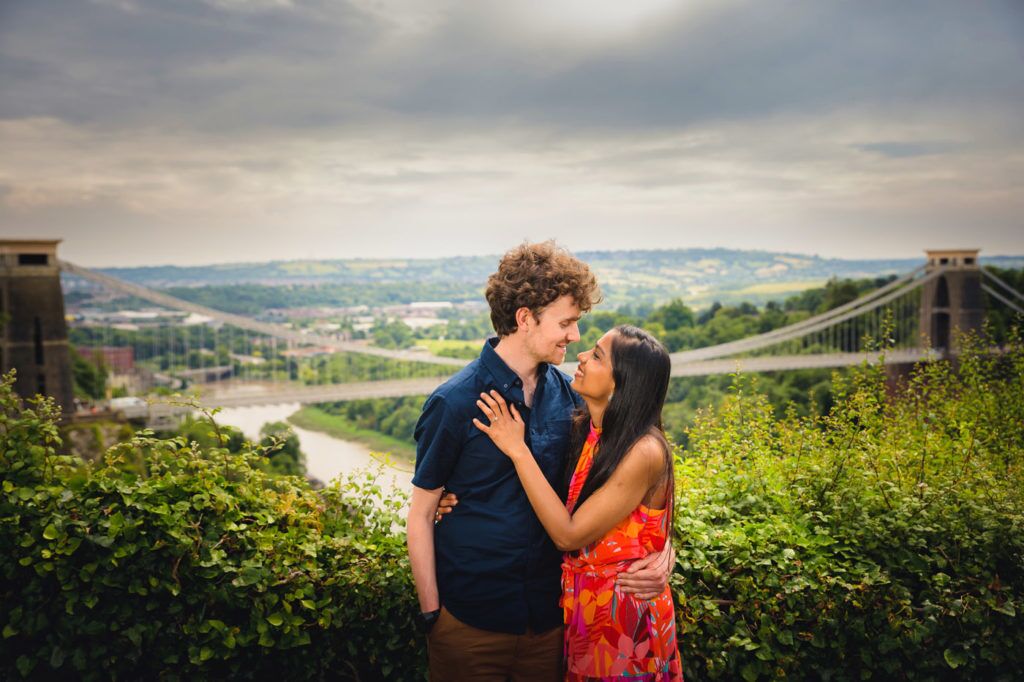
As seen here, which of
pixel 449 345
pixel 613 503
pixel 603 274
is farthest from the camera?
pixel 603 274

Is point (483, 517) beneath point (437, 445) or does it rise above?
beneath

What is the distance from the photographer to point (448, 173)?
50.9m

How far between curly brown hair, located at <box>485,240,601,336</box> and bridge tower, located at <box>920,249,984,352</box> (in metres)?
26.0

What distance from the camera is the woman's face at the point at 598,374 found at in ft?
5.28

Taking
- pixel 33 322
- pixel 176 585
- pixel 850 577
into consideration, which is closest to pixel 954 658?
pixel 850 577

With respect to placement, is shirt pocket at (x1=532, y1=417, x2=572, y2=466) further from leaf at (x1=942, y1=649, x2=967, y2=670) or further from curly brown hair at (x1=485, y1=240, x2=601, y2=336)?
leaf at (x1=942, y1=649, x2=967, y2=670)

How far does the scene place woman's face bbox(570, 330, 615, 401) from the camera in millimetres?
1610

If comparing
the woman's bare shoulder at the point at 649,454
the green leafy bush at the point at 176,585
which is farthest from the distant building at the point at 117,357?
the woman's bare shoulder at the point at 649,454

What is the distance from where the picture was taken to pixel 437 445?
1568 mm

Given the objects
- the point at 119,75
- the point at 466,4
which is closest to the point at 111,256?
the point at 119,75

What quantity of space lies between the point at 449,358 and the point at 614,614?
74.6 feet

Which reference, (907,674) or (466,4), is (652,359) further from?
(466,4)

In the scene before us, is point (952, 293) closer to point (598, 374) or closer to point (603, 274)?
point (603, 274)

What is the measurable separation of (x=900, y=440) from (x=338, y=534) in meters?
2.37
